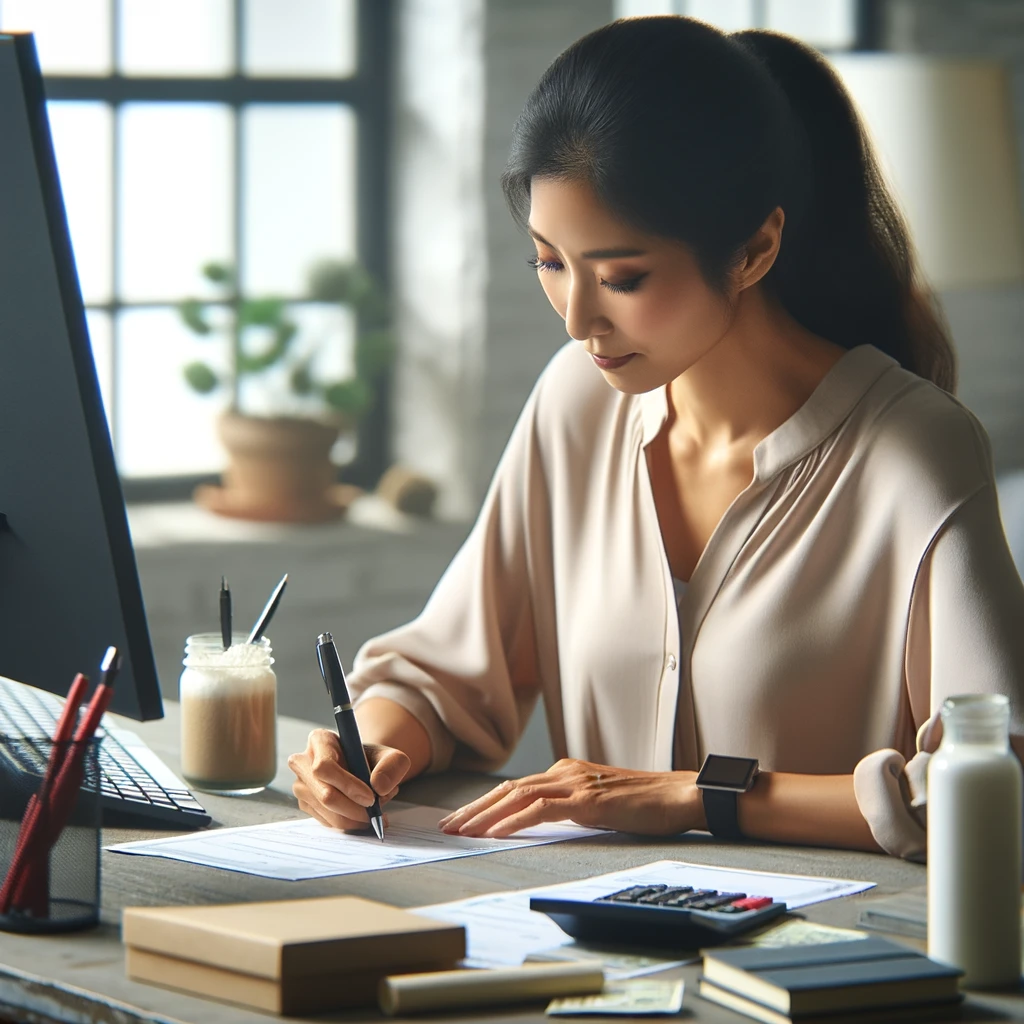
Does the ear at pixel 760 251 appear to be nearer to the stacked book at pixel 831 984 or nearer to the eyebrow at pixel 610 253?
the eyebrow at pixel 610 253

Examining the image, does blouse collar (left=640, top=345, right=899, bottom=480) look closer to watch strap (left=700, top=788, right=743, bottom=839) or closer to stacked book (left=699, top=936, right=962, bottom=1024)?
watch strap (left=700, top=788, right=743, bottom=839)

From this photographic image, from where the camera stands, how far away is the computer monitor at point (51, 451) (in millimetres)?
1100

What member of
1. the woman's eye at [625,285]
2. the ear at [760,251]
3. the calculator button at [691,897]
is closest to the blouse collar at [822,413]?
the ear at [760,251]

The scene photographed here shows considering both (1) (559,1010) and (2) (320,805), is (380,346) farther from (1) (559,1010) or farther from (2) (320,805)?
(1) (559,1010)

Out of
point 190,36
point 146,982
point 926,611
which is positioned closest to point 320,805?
point 146,982

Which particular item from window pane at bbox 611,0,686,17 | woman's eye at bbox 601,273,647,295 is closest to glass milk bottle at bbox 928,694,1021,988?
woman's eye at bbox 601,273,647,295

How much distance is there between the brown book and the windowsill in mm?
2340

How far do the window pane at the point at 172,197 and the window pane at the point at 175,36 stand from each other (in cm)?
8

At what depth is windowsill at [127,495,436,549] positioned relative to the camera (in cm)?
329

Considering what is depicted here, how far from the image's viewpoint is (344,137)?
3660 mm

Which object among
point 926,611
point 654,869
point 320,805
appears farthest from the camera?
point 926,611

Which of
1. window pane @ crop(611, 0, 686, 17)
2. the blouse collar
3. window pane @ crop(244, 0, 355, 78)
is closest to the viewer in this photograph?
the blouse collar

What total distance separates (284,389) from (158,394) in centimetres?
29

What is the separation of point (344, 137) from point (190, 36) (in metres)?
0.41
